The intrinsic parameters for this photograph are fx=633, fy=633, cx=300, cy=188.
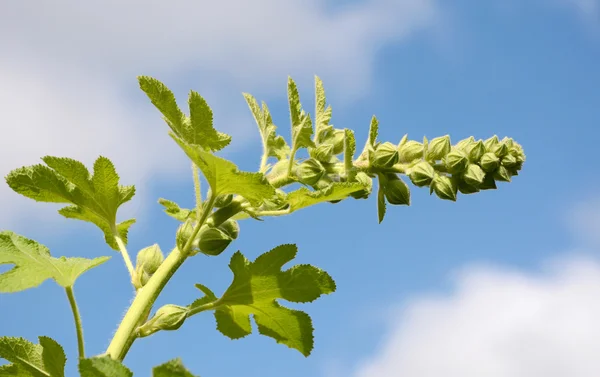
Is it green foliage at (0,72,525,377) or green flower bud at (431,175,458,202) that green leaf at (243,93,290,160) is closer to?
green foliage at (0,72,525,377)

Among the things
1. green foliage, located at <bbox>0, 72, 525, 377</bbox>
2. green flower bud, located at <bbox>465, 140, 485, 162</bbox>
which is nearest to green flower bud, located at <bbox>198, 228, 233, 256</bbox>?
green foliage, located at <bbox>0, 72, 525, 377</bbox>

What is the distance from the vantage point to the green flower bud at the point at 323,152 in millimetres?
3457

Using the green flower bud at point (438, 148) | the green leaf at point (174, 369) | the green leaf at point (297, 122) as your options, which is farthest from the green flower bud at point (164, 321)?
the green flower bud at point (438, 148)

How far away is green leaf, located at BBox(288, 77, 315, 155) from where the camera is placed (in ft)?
11.1

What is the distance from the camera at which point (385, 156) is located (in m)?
3.54

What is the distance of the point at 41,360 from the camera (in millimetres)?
3082

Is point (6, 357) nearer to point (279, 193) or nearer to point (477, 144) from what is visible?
point (279, 193)

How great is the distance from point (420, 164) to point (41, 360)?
2263 millimetres

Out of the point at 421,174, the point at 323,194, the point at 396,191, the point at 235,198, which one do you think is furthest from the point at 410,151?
the point at 235,198

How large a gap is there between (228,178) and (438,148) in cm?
139

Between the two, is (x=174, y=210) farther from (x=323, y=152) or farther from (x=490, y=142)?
(x=490, y=142)

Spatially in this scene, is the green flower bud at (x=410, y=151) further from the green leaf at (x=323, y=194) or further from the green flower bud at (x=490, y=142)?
the green leaf at (x=323, y=194)

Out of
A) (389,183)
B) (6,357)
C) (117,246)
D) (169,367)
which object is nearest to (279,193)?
(389,183)

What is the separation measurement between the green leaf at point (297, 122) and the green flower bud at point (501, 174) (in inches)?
47.9
